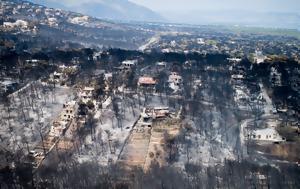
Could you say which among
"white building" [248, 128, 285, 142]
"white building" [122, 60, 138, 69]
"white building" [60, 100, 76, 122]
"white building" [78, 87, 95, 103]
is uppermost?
"white building" [122, 60, 138, 69]

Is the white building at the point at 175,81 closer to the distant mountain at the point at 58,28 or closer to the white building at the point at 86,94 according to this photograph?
the white building at the point at 86,94

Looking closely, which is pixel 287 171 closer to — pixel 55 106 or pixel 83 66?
pixel 55 106

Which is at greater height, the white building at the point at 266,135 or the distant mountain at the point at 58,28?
the distant mountain at the point at 58,28

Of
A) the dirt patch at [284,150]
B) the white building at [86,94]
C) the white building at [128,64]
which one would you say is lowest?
the dirt patch at [284,150]

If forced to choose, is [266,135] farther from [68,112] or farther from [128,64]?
[128,64]

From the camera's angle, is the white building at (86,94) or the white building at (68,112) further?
the white building at (86,94)

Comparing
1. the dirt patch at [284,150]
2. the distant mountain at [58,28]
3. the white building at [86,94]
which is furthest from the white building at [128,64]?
the dirt patch at [284,150]

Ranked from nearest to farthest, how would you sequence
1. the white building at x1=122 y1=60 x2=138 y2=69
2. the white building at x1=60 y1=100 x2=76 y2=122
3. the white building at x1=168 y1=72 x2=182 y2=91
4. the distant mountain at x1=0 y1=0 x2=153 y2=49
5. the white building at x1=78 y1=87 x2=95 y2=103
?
1. the white building at x1=60 y1=100 x2=76 y2=122
2. the white building at x1=78 y1=87 x2=95 y2=103
3. the white building at x1=168 y1=72 x2=182 y2=91
4. the white building at x1=122 y1=60 x2=138 y2=69
5. the distant mountain at x1=0 y1=0 x2=153 y2=49

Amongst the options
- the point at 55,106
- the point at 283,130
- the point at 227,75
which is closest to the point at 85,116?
the point at 55,106

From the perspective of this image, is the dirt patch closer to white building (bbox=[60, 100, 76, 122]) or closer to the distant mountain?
white building (bbox=[60, 100, 76, 122])

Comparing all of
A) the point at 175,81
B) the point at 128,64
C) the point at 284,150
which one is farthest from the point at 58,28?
the point at 284,150

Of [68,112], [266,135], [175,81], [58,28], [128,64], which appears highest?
[58,28]

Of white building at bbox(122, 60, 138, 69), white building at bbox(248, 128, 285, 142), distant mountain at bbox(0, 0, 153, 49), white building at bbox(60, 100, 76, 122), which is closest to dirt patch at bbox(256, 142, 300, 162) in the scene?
white building at bbox(248, 128, 285, 142)
